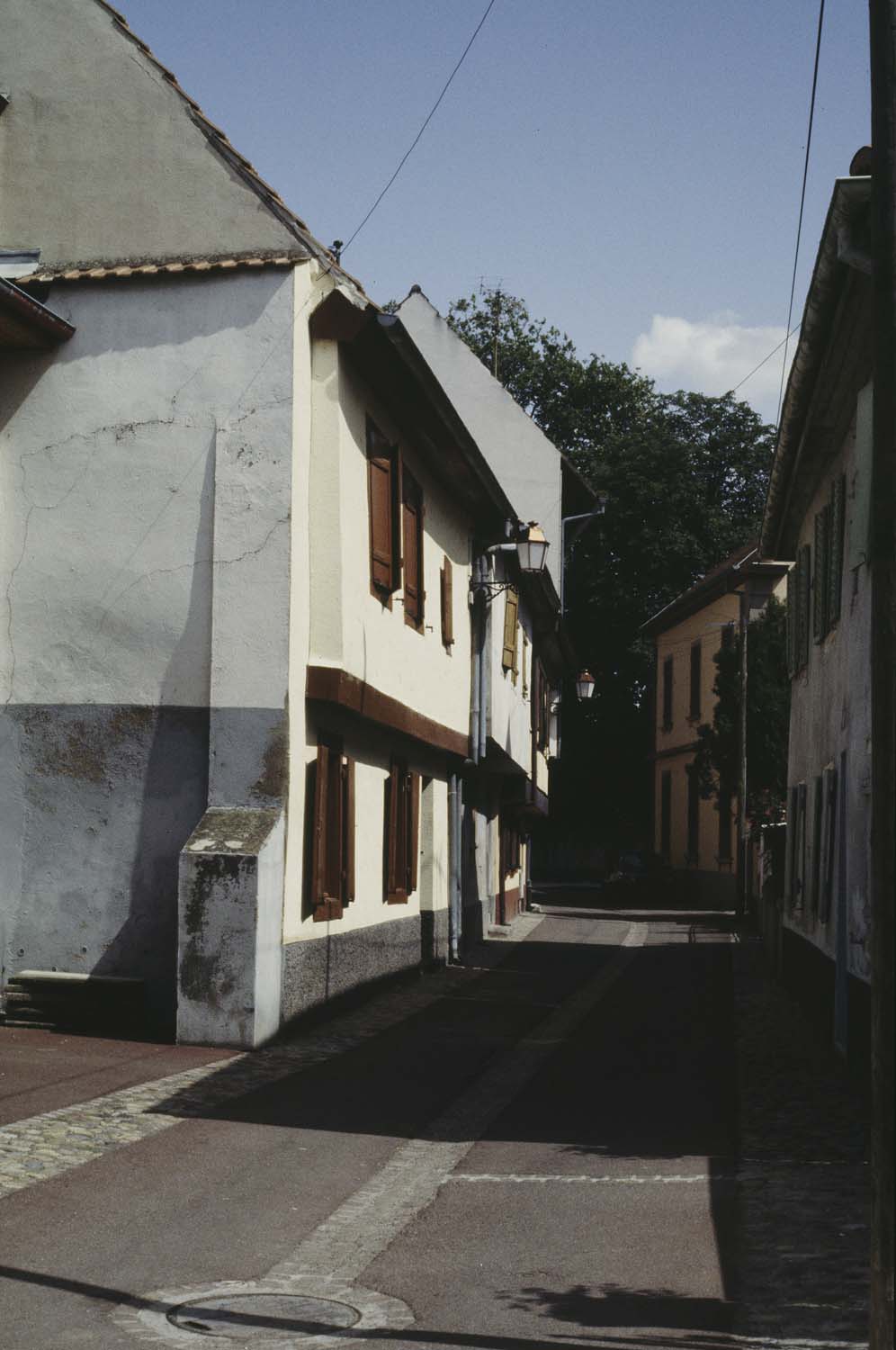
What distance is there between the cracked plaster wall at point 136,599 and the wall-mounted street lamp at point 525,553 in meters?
8.10

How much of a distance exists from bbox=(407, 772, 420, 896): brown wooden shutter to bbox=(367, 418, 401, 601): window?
12.0 feet

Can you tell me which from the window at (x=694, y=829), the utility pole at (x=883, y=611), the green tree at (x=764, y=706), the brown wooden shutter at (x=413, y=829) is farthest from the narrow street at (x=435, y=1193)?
the window at (x=694, y=829)

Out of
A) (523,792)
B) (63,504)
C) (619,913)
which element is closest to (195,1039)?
(63,504)

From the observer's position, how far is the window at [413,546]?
17.2 metres

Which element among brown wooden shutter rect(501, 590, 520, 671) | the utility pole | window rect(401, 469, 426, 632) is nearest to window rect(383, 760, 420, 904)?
window rect(401, 469, 426, 632)

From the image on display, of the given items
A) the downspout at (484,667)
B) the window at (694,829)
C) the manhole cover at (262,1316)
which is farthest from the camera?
the window at (694,829)

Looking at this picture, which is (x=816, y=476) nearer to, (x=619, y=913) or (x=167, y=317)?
(x=167, y=317)

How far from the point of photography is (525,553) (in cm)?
2128

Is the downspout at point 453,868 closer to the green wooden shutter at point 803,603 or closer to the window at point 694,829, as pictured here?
the green wooden shutter at point 803,603

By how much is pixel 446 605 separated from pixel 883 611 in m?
15.0

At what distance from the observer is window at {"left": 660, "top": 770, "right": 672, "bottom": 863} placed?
51562mm

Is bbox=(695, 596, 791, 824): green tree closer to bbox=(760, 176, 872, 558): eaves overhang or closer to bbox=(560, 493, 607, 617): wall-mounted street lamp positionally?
bbox=(560, 493, 607, 617): wall-mounted street lamp

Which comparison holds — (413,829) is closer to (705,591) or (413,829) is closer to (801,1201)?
(801,1201)

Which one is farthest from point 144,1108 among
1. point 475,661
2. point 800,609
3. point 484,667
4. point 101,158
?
point 484,667
